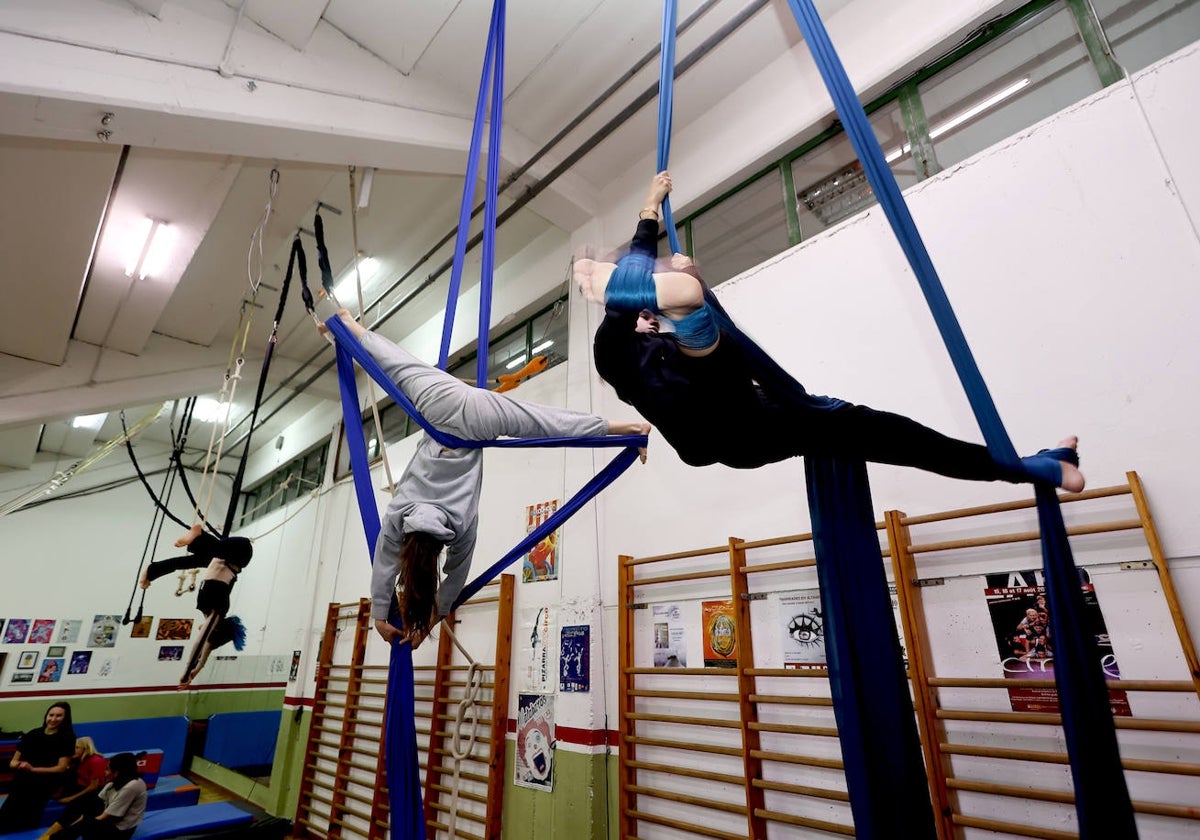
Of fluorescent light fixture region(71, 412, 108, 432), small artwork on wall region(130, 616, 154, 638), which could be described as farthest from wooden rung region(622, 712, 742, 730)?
small artwork on wall region(130, 616, 154, 638)

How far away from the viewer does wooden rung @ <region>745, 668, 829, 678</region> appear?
2543 millimetres

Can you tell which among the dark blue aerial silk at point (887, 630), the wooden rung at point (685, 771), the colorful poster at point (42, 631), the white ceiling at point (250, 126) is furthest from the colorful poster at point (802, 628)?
the colorful poster at point (42, 631)

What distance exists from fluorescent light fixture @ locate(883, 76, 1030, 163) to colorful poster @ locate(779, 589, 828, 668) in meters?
2.07

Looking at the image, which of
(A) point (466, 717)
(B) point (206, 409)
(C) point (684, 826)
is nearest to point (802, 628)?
(C) point (684, 826)

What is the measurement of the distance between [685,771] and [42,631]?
9.94 meters

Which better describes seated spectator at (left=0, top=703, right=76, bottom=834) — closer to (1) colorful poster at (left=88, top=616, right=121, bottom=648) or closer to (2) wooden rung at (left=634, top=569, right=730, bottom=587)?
(1) colorful poster at (left=88, top=616, right=121, bottom=648)

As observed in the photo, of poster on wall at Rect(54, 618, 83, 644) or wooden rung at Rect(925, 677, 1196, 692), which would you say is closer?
wooden rung at Rect(925, 677, 1196, 692)

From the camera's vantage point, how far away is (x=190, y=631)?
962cm

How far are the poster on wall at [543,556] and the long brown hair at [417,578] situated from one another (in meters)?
1.65

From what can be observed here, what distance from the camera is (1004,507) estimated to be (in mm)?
2201

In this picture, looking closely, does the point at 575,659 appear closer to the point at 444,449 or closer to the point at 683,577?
the point at 683,577

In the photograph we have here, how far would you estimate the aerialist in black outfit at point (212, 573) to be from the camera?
10.7 feet

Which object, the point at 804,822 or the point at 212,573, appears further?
the point at 212,573

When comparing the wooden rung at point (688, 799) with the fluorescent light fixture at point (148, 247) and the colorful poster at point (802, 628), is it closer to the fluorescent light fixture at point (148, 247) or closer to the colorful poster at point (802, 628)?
the colorful poster at point (802, 628)
